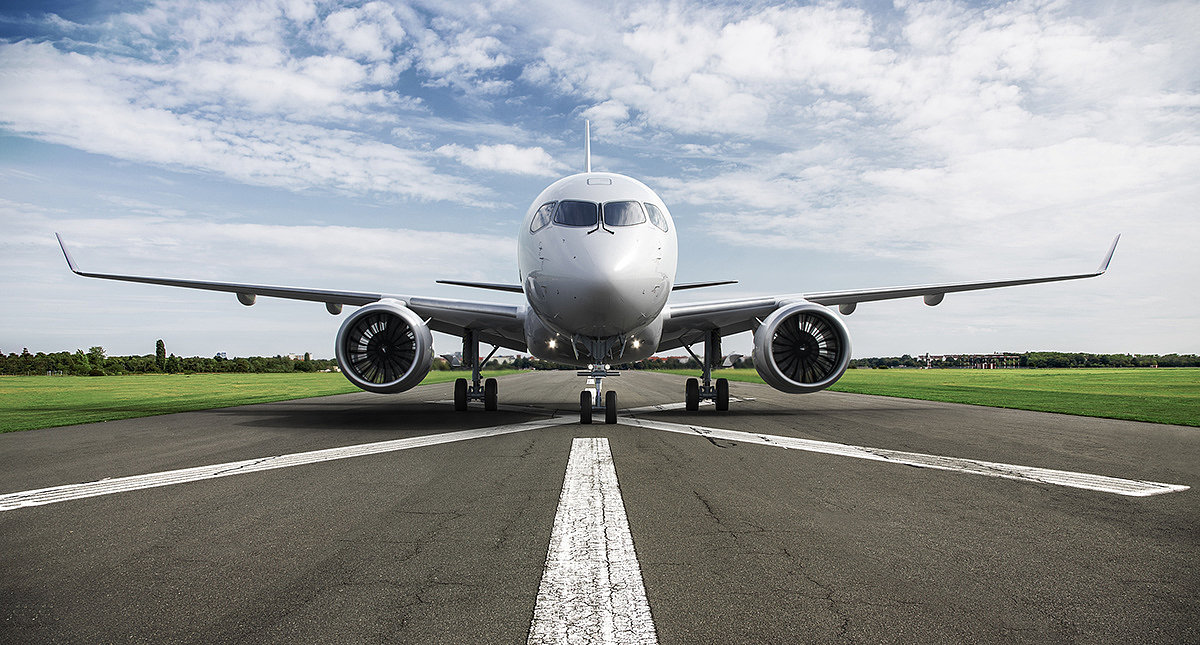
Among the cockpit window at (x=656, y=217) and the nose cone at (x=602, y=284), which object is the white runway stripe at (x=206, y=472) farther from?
the cockpit window at (x=656, y=217)

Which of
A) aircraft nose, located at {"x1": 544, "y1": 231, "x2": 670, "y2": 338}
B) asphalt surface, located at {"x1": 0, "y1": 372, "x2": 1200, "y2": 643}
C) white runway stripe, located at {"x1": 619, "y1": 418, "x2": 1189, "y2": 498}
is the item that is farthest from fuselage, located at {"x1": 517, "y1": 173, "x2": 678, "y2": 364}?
asphalt surface, located at {"x1": 0, "y1": 372, "x2": 1200, "y2": 643}

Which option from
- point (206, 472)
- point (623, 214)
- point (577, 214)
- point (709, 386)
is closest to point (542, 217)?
point (577, 214)

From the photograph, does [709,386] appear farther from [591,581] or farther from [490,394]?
[591,581]

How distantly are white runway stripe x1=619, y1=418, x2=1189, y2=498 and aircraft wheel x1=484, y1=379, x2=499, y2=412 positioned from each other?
18.3 feet

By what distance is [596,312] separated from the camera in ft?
30.7

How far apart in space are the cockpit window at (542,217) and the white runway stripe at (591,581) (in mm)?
5927

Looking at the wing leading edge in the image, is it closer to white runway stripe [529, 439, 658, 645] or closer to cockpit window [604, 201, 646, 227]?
cockpit window [604, 201, 646, 227]

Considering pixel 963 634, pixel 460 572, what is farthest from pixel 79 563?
pixel 963 634

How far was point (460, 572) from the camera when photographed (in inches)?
126

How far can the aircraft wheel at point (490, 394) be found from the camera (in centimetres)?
1389

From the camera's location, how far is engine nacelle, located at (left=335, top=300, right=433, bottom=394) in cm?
1153

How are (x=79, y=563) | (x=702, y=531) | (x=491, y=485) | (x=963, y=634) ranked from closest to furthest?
1. (x=963, y=634)
2. (x=79, y=563)
3. (x=702, y=531)
4. (x=491, y=485)

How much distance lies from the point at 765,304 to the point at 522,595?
1101cm

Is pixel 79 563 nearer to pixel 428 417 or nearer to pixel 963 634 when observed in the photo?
pixel 963 634
